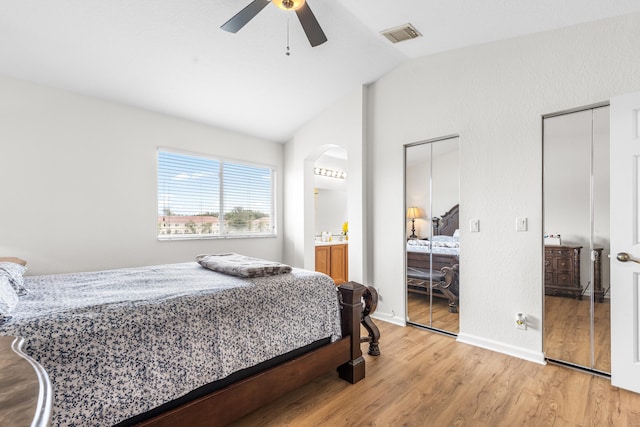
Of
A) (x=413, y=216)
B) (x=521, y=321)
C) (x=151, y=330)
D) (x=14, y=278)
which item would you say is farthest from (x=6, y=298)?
(x=521, y=321)

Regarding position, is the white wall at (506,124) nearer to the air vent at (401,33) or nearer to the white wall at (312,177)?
the air vent at (401,33)

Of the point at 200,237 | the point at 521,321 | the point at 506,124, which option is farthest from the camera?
the point at 200,237

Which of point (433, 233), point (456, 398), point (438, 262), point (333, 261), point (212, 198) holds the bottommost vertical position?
point (456, 398)

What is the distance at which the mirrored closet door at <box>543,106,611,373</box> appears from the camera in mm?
2408

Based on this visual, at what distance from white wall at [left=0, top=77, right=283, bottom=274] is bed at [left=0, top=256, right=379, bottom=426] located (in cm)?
110

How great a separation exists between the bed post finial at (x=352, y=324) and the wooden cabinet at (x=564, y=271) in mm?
1585

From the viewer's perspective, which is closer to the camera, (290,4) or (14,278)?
(14,278)

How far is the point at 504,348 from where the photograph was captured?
2.85m

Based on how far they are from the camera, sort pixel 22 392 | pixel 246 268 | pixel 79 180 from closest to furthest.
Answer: pixel 22 392 < pixel 246 268 < pixel 79 180

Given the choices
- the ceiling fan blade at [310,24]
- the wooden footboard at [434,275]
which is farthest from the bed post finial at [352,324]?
the ceiling fan blade at [310,24]

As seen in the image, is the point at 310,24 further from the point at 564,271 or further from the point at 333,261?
the point at 333,261

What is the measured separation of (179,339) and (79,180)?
258 centimetres

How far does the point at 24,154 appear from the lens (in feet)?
9.67

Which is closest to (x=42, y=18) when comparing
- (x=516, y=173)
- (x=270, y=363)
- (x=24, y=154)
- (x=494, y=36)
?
(x=24, y=154)
